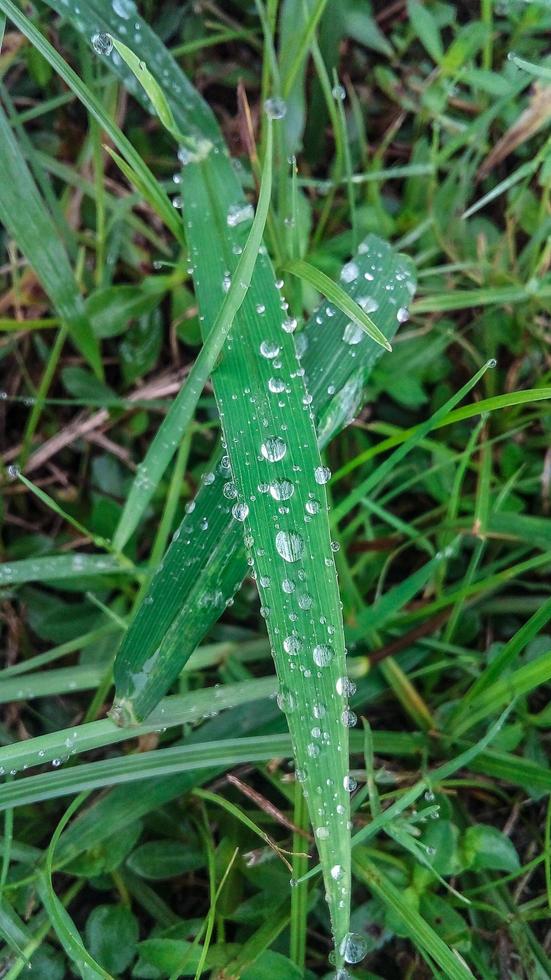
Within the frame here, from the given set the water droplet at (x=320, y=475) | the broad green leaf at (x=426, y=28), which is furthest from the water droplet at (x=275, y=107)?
the water droplet at (x=320, y=475)

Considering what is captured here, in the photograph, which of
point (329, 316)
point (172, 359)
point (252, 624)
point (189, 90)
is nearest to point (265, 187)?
point (329, 316)

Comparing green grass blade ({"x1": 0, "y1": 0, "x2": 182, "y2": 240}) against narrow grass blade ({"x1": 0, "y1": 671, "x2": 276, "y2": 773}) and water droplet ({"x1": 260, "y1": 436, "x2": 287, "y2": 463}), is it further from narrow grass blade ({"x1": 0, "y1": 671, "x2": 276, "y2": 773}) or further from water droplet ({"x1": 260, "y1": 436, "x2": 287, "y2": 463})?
narrow grass blade ({"x1": 0, "y1": 671, "x2": 276, "y2": 773})

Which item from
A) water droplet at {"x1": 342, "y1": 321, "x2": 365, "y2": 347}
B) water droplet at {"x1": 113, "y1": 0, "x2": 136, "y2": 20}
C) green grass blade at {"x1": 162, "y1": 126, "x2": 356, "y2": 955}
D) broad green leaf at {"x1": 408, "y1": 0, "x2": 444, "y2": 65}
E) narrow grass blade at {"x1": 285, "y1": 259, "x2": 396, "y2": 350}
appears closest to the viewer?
green grass blade at {"x1": 162, "y1": 126, "x2": 356, "y2": 955}

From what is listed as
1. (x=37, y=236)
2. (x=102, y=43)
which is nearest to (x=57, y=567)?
(x=37, y=236)

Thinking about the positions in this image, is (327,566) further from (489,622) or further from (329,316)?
(489,622)

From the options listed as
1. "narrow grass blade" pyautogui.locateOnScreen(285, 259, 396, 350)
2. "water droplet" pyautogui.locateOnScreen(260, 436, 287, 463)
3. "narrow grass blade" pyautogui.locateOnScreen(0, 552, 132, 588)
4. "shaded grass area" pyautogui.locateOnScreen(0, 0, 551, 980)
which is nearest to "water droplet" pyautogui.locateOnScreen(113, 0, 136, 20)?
"shaded grass area" pyautogui.locateOnScreen(0, 0, 551, 980)

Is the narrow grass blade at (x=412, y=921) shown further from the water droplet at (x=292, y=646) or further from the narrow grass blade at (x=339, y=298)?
the narrow grass blade at (x=339, y=298)
